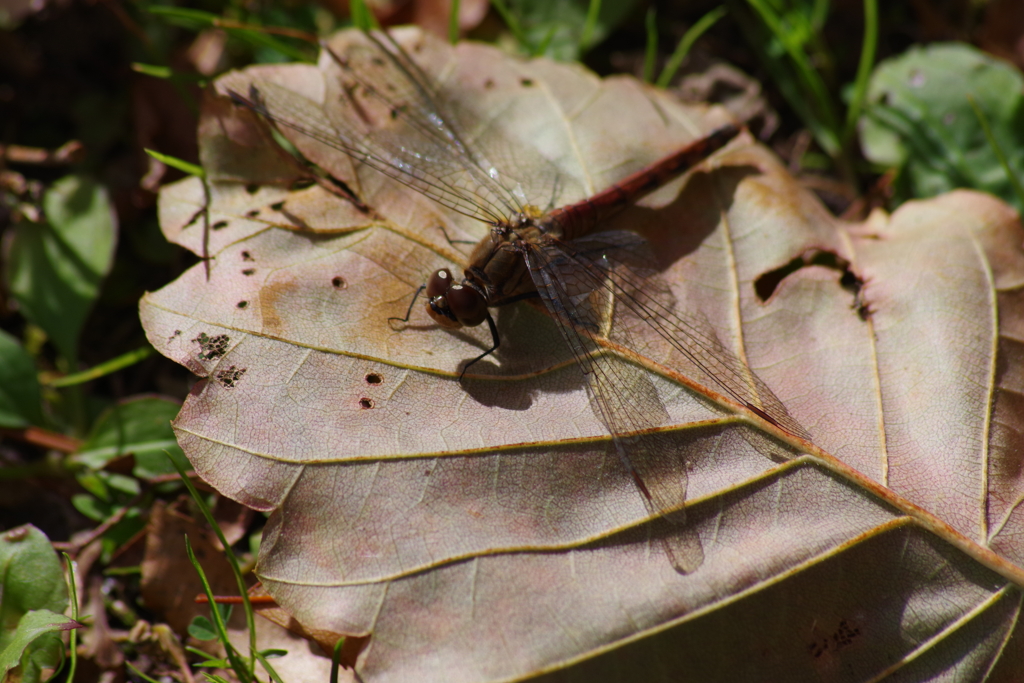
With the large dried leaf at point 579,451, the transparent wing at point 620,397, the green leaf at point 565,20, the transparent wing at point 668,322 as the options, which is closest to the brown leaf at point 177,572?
the large dried leaf at point 579,451

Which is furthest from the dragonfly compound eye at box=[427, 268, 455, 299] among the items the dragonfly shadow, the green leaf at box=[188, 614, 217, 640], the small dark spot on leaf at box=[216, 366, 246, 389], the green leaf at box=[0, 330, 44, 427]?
the green leaf at box=[0, 330, 44, 427]

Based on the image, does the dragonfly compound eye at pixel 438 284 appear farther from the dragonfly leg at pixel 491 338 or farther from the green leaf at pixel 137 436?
the green leaf at pixel 137 436

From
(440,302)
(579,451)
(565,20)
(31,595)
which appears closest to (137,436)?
(31,595)

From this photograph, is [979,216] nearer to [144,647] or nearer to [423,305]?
[423,305]

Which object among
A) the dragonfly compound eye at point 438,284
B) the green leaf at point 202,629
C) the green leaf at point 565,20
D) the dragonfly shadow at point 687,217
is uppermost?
the green leaf at point 565,20

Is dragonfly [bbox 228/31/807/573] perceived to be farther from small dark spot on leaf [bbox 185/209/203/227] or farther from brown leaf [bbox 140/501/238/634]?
brown leaf [bbox 140/501/238/634]

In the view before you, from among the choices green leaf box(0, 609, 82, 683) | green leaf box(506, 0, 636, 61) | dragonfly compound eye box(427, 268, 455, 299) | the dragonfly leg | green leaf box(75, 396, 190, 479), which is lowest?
green leaf box(0, 609, 82, 683)

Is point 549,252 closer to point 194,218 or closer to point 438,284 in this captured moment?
point 438,284
